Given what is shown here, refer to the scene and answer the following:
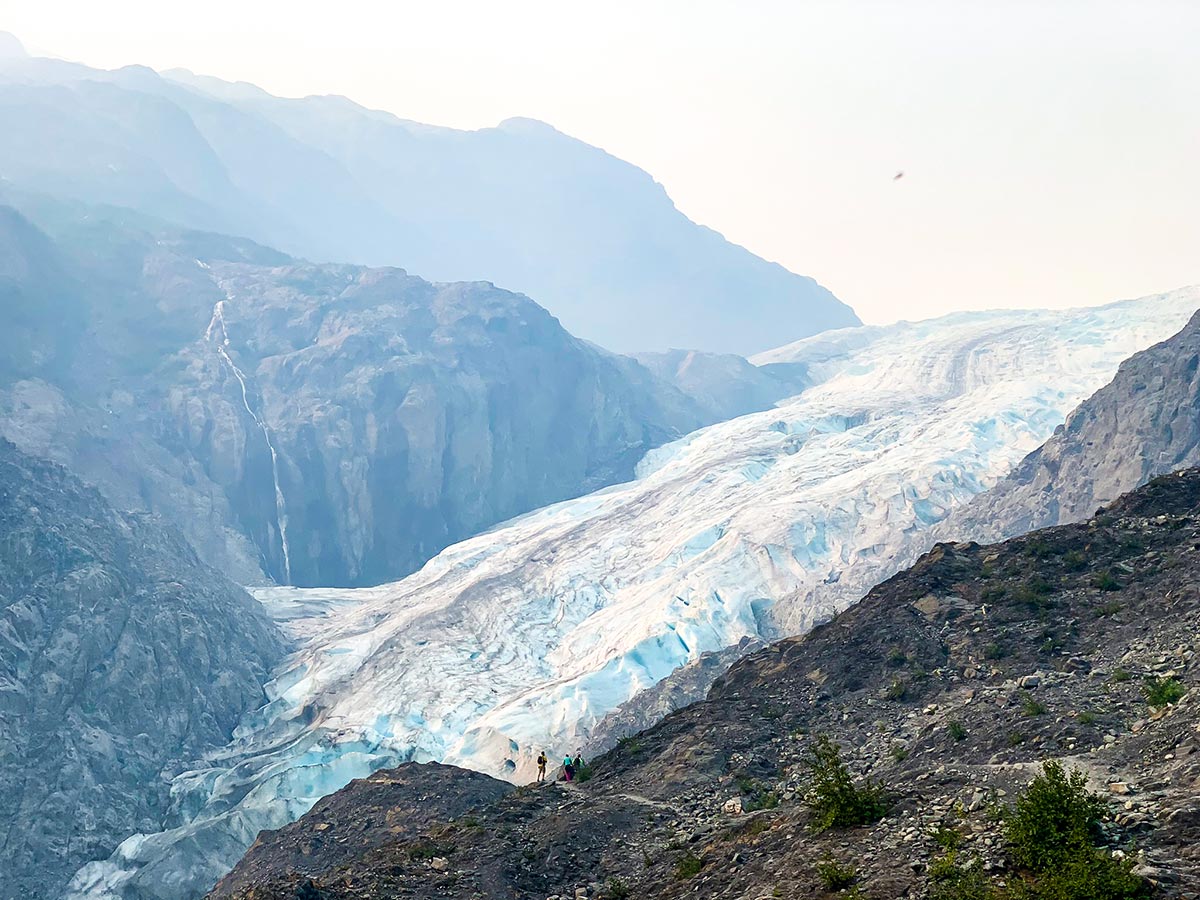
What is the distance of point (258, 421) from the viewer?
89.0m

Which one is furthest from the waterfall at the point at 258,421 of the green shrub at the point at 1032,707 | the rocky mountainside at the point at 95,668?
the green shrub at the point at 1032,707

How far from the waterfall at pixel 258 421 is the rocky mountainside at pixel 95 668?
19736mm

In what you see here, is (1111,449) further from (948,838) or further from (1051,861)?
(1051,861)

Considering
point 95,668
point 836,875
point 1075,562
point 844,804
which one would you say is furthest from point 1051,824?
point 95,668

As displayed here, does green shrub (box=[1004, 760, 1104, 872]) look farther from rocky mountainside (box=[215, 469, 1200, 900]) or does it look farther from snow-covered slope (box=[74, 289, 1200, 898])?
snow-covered slope (box=[74, 289, 1200, 898])

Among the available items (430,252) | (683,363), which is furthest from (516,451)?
(430,252)

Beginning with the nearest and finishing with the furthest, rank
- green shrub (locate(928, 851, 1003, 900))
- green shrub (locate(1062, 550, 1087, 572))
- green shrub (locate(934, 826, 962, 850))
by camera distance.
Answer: green shrub (locate(928, 851, 1003, 900)) → green shrub (locate(934, 826, 962, 850)) → green shrub (locate(1062, 550, 1087, 572))

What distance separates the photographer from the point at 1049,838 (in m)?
9.82

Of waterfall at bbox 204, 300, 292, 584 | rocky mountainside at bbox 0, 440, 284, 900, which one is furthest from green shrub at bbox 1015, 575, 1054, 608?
waterfall at bbox 204, 300, 292, 584

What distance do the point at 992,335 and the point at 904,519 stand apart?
1604 inches

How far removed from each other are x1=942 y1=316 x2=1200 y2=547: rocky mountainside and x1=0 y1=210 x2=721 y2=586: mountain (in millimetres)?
42677

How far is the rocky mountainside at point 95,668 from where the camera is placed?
4438cm

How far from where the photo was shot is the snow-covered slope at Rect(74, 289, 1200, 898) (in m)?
47.1

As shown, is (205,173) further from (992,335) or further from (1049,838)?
(1049,838)
